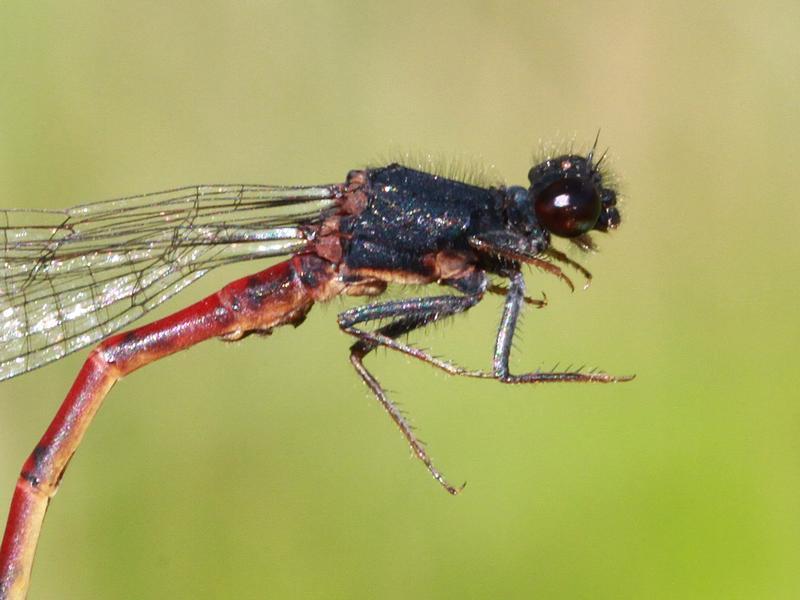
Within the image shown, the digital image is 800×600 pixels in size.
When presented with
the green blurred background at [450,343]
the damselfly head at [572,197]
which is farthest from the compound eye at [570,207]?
the green blurred background at [450,343]

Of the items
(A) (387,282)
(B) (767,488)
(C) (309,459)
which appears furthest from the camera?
(C) (309,459)

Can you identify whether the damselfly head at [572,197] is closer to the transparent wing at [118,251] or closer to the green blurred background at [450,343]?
the green blurred background at [450,343]

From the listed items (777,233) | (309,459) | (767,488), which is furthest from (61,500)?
(777,233)

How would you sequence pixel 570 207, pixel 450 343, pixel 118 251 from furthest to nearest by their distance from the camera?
pixel 450 343 < pixel 118 251 < pixel 570 207

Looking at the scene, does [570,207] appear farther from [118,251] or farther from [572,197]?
[118,251]

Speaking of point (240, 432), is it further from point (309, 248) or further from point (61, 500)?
point (309, 248)

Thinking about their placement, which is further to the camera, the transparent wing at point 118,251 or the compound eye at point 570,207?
the transparent wing at point 118,251

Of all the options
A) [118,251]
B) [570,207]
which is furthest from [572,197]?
[118,251]
